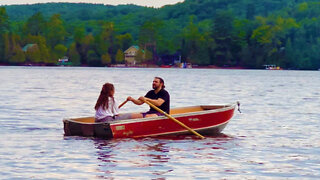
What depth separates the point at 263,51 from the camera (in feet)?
620

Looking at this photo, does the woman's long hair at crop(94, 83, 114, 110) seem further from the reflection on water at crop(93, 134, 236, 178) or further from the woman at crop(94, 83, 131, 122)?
the reflection on water at crop(93, 134, 236, 178)

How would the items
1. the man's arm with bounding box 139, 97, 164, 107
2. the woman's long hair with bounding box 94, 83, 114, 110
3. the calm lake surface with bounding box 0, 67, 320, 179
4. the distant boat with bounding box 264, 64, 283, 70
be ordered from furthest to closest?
the distant boat with bounding box 264, 64, 283, 70 → the man's arm with bounding box 139, 97, 164, 107 → the woman's long hair with bounding box 94, 83, 114, 110 → the calm lake surface with bounding box 0, 67, 320, 179

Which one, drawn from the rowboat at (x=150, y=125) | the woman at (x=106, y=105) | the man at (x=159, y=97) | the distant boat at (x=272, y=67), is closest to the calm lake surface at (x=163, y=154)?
the rowboat at (x=150, y=125)

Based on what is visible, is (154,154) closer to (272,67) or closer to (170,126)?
(170,126)

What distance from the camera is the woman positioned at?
20.9 m

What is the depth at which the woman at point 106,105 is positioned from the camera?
20891 millimetres

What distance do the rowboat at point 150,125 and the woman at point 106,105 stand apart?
1.59 feet

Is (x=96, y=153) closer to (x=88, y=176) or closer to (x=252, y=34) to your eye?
(x=88, y=176)

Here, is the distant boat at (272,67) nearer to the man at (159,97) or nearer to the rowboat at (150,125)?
the rowboat at (150,125)

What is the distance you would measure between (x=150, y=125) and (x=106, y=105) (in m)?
1.36

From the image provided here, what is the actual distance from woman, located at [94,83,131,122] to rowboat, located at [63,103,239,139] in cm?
48

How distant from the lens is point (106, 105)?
21000 mm

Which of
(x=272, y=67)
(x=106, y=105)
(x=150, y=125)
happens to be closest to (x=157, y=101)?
(x=150, y=125)

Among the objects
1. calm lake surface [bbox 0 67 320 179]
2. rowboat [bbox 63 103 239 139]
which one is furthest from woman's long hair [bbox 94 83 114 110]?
calm lake surface [bbox 0 67 320 179]
